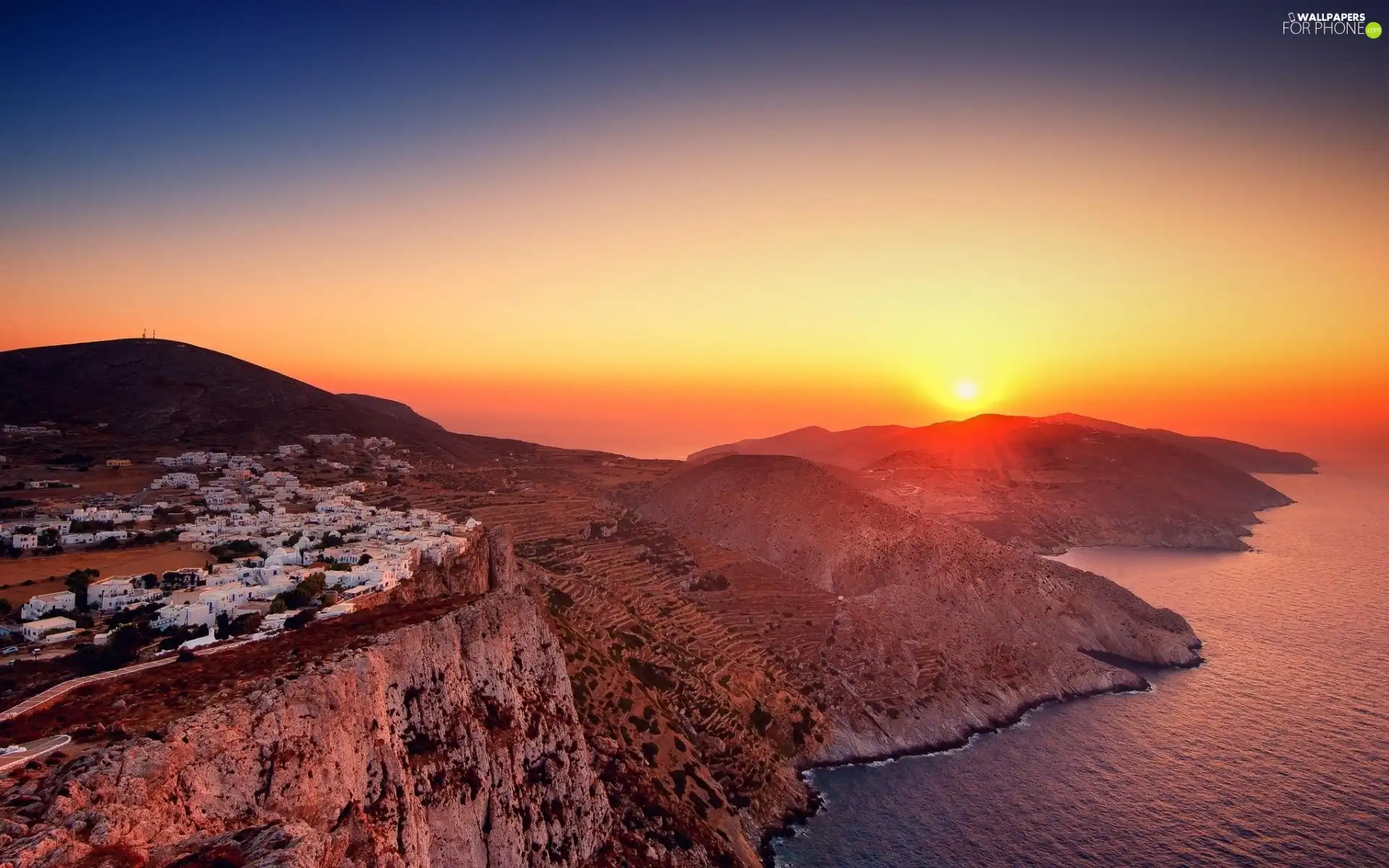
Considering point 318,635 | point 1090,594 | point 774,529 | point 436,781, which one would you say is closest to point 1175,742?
point 1090,594

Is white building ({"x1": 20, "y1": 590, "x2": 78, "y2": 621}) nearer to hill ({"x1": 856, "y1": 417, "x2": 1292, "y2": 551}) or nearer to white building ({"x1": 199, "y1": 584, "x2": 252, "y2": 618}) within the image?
white building ({"x1": 199, "y1": 584, "x2": 252, "y2": 618})

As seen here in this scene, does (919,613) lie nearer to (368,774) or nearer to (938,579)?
(938,579)

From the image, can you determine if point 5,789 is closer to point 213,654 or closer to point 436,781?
point 213,654

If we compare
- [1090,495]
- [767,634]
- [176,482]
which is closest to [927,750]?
[767,634]

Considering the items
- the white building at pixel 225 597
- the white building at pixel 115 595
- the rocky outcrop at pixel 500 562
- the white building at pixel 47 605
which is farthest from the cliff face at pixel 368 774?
the white building at pixel 47 605

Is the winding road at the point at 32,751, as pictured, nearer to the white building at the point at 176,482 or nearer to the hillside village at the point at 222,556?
the hillside village at the point at 222,556
